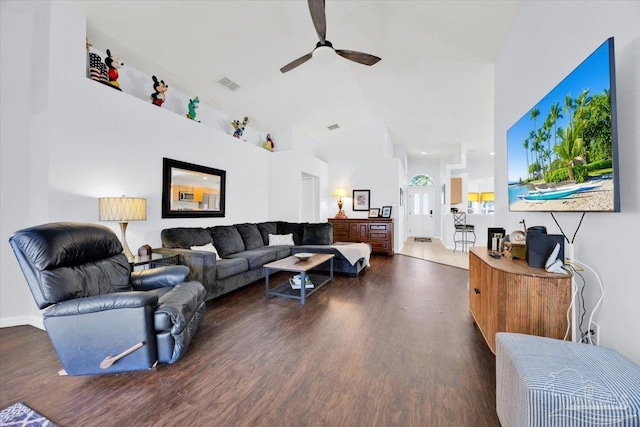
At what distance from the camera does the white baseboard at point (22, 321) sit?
98.3 inches

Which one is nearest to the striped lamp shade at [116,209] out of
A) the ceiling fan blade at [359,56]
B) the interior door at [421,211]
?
the ceiling fan blade at [359,56]

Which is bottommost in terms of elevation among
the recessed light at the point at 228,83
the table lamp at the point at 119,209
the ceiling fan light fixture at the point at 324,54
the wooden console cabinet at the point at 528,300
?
the wooden console cabinet at the point at 528,300

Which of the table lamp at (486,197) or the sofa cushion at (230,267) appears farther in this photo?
the table lamp at (486,197)

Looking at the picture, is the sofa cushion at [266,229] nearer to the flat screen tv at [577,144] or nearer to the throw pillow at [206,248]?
the throw pillow at [206,248]

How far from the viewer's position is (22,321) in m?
2.56

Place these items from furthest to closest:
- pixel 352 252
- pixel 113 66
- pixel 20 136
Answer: pixel 352 252 → pixel 113 66 → pixel 20 136

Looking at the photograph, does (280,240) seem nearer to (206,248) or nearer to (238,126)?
(206,248)

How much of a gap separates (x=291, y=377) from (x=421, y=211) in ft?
32.4

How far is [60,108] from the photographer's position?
2.50 metres

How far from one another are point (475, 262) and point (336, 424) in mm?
1870

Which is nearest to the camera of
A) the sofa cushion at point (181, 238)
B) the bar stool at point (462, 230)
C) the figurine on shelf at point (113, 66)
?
the figurine on shelf at point (113, 66)

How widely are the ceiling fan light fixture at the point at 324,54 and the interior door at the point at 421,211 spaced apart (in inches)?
338

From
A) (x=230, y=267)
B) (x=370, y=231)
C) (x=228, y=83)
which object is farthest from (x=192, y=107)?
(x=370, y=231)

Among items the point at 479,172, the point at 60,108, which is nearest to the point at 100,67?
the point at 60,108
